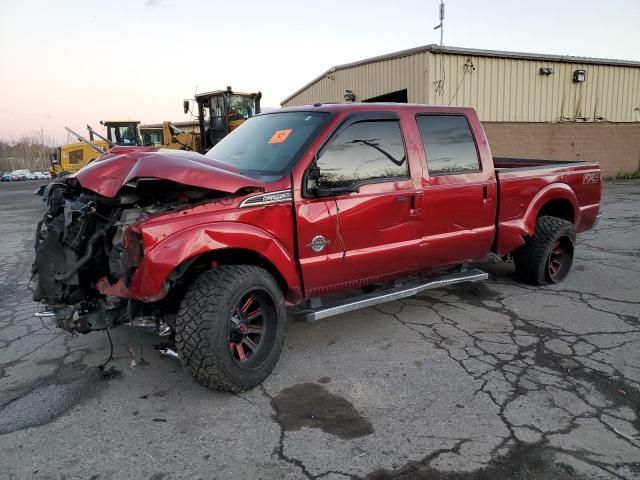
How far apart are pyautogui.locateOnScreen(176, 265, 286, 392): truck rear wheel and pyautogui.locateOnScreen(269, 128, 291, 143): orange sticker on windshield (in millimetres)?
1220

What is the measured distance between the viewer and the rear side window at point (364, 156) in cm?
402

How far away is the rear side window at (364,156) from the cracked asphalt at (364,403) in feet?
4.69

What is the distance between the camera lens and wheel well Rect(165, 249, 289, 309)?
11.7 ft

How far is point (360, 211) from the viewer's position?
4082 millimetres

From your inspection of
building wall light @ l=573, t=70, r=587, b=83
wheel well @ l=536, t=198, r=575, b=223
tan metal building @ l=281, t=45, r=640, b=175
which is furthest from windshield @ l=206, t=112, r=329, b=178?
building wall light @ l=573, t=70, r=587, b=83

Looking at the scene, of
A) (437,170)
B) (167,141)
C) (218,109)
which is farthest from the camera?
(167,141)

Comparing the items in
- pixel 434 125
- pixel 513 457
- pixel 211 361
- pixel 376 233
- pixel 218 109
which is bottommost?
pixel 513 457

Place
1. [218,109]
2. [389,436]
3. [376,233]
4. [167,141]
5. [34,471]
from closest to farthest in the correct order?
[34,471], [389,436], [376,233], [218,109], [167,141]

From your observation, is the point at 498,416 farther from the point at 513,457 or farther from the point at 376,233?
the point at 376,233

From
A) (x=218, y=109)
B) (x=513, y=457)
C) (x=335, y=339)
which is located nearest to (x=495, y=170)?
(x=335, y=339)

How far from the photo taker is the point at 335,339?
14.6 ft

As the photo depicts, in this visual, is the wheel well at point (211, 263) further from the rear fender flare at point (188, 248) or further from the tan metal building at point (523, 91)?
the tan metal building at point (523, 91)

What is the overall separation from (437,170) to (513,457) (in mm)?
2641

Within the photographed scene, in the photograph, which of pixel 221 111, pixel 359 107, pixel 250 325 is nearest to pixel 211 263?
pixel 250 325
